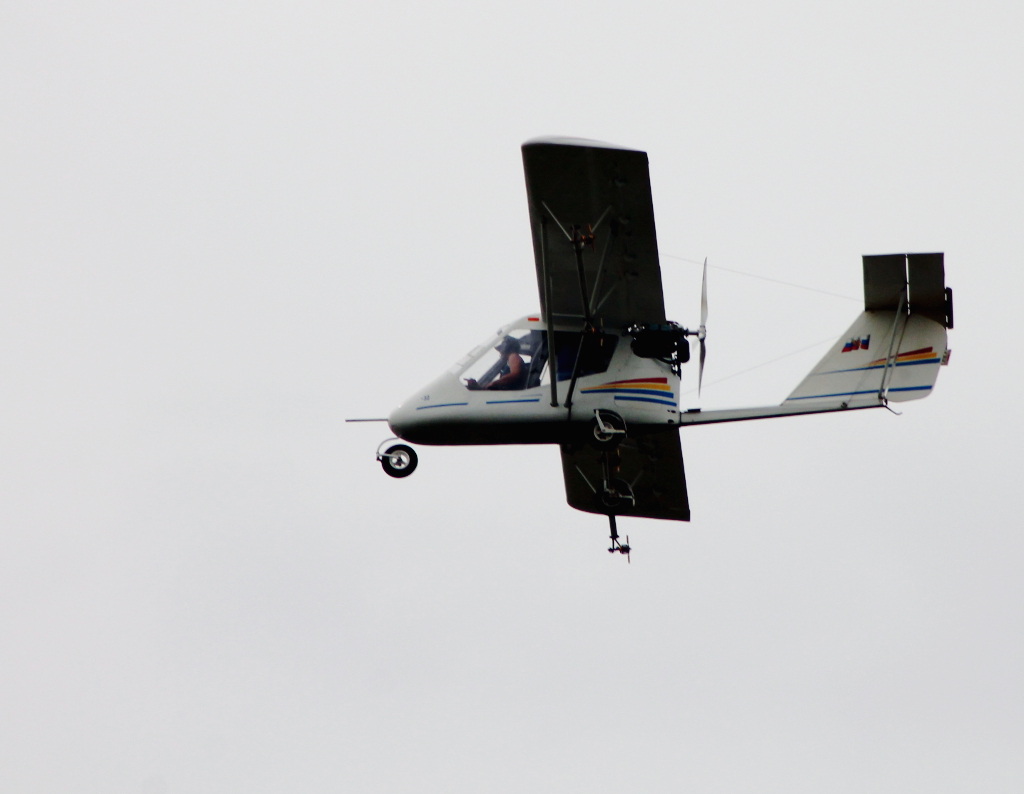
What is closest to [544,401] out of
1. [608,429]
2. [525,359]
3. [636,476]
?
[525,359]

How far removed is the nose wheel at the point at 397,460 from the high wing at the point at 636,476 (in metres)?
2.95

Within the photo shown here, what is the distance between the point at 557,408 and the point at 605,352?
1.26 metres

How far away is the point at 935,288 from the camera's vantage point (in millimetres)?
22781

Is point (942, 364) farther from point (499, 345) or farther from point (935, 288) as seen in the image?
point (499, 345)

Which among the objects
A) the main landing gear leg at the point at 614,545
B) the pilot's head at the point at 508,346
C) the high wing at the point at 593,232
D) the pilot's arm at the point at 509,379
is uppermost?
the high wing at the point at 593,232

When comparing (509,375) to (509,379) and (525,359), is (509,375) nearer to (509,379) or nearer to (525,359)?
(509,379)

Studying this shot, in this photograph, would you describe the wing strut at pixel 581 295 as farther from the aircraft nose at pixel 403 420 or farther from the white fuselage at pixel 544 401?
the aircraft nose at pixel 403 420

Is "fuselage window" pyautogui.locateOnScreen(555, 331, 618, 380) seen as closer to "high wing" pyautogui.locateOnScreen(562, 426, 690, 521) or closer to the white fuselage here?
the white fuselage

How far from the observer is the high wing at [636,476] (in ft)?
81.9

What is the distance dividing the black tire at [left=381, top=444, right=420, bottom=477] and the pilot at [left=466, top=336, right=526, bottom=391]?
5.74ft

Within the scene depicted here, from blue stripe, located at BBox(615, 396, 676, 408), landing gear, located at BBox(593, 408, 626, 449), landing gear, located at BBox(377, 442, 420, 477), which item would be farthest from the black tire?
blue stripe, located at BBox(615, 396, 676, 408)

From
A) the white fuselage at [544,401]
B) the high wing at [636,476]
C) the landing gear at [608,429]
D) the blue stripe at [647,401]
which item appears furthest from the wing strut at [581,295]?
the high wing at [636,476]

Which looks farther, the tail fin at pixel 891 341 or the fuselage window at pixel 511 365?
the fuselage window at pixel 511 365

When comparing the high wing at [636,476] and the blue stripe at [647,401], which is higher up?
the blue stripe at [647,401]
